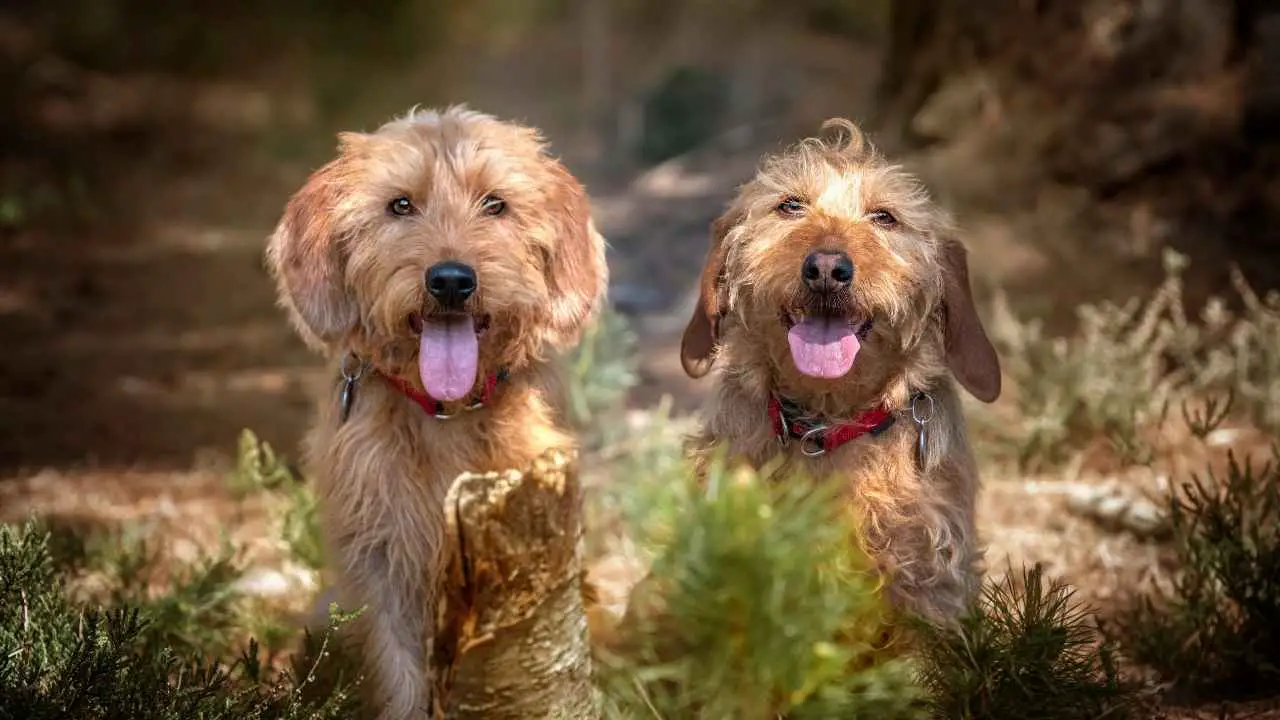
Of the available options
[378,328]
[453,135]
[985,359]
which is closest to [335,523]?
[378,328]

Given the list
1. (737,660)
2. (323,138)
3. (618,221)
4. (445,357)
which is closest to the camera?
(737,660)

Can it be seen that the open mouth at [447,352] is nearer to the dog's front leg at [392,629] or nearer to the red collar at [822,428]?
the dog's front leg at [392,629]

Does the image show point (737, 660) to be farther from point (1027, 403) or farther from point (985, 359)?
point (1027, 403)

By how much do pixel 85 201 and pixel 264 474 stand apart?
752cm

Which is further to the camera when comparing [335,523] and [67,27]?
[67,27]

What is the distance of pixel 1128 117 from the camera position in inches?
295

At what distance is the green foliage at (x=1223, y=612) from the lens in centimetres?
366

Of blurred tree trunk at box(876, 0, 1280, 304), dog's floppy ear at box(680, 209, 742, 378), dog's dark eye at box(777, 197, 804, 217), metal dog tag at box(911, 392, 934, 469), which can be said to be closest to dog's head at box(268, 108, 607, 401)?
dog's floppy ear at box(680, 209, 742, 378)

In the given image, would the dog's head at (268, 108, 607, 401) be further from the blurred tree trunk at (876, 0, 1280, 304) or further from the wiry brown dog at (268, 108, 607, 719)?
the blurred tree trunk at (876, 0, 1280, 304)

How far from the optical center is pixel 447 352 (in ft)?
10.8

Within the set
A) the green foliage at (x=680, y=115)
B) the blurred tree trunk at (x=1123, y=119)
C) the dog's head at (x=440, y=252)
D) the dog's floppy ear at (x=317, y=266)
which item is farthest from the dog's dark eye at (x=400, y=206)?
the green foliage at (x=680, y=115)

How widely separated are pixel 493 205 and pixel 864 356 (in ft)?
3.81

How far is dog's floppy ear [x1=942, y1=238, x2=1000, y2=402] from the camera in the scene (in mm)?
3346

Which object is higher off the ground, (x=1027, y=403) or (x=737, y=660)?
(x=1027, y=403)
